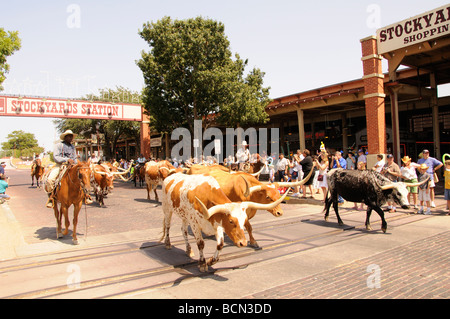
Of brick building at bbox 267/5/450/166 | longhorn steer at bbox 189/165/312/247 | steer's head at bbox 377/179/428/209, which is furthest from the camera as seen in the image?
brick building at bbox 267/5/450/166

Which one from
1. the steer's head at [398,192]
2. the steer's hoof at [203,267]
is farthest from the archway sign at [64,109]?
the steer's head at [398,192]

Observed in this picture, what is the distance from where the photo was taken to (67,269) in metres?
5.42

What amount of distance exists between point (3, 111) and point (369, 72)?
76.5ft

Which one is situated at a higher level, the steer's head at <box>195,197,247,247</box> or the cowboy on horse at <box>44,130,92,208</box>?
the cowboy on horse at <box>44,130,92,208</box>

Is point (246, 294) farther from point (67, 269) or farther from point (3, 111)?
point (3, 111)

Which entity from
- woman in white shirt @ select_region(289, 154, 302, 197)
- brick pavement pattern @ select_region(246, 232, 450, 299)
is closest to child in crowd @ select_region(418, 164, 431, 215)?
brick pavement pattern @ select_region(246, 232, 450, 299)

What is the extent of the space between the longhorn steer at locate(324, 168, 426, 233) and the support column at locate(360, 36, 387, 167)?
8646 mm

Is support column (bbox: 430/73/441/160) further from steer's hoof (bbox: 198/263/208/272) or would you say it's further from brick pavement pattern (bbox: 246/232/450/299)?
steer's hoof (bbox: 198/263/208/272)

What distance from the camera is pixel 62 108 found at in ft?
75.3

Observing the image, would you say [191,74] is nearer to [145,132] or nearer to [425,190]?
[145,132]

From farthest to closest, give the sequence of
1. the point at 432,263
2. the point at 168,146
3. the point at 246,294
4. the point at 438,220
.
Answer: the point at 168,146
the point at 438,220
the point at 432,263
the point at 246,294

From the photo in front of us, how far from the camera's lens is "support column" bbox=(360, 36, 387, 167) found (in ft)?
52.6
